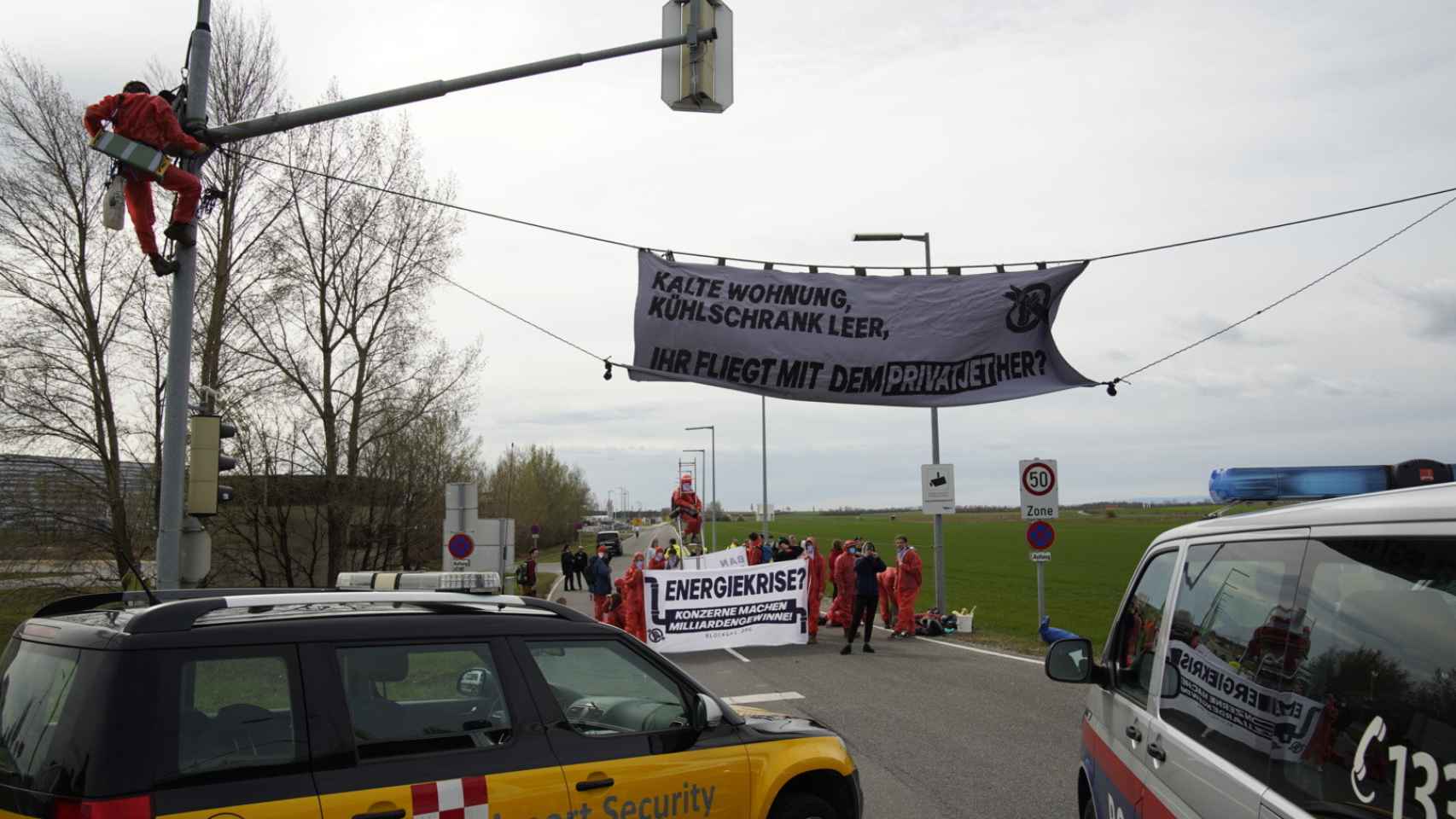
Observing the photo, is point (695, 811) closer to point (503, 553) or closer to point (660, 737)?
point (660, 737)

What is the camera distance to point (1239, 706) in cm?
312

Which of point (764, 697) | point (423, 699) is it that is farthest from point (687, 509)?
point (423, 699)

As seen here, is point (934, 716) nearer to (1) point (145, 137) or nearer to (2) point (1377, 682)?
(1) point (145, 137)

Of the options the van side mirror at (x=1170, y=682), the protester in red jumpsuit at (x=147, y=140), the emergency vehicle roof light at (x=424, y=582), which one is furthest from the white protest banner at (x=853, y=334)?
the van side mirror at (x=1170, y=682)

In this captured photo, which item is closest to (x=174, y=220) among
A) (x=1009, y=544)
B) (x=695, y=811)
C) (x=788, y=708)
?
(x=695, y=811)

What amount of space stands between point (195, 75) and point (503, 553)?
1612 centimetres

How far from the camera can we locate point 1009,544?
8138 cm

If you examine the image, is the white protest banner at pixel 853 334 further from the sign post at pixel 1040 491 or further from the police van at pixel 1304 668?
the police van at pixel 1304 668

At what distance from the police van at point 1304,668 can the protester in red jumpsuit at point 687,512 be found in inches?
1478

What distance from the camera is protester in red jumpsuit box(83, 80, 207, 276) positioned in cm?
831

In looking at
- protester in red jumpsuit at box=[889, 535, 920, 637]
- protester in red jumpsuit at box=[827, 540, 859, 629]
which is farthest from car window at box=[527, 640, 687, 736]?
protester in red jumpsuit at box=[889, 535, 920, 637]

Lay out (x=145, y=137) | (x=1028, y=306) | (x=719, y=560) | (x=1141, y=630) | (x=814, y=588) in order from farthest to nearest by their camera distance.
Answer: (x=719, y=560) < (x=814, y=588) < (x=1028, y=306) < (x=145, y=137) < (x=1141, y=630)

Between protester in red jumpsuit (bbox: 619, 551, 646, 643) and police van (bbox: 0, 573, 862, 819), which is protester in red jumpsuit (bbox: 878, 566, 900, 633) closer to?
protester in red jumpsuit (bbox: 619, 551, 646, 643)

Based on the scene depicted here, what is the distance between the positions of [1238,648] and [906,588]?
1686 centimetres
